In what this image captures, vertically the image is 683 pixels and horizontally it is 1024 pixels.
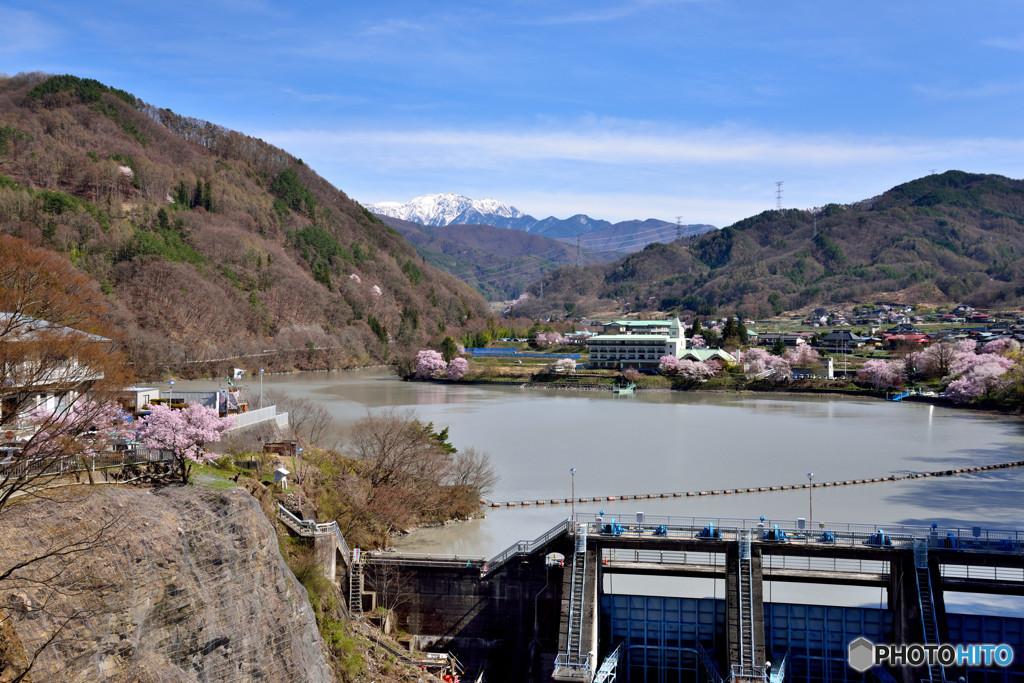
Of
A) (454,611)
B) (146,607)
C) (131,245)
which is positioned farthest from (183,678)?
(131,245)

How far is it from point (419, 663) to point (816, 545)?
6.68m

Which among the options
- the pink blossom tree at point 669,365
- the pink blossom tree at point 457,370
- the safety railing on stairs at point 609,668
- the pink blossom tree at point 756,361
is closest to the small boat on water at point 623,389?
the pink blossom tree at point 669,365

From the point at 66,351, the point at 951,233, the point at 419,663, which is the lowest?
the point at 419,663

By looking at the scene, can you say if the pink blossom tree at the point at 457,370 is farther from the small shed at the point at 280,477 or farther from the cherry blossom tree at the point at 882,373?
the small shed at the point at 280,477

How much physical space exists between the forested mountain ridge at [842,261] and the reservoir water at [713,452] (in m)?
67.7

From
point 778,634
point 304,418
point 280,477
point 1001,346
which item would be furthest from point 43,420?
point 1001,346

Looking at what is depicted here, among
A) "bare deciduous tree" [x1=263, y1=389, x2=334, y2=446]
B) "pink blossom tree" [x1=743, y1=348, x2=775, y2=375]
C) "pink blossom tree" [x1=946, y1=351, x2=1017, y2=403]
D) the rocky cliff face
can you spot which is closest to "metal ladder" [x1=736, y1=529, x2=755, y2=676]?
the rocky cliff face

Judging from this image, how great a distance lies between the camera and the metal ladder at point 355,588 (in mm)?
14055

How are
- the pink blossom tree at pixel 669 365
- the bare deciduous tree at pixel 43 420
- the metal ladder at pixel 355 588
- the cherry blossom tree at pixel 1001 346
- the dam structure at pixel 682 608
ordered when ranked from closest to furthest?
the bare deciduous tree at pixel 43 420
the dam structure at pixel 682 608
the metal ladder at pixel 355 588
the cherry blossom tree at pixel 1001 346
the pink blossom tree at pixel 669 365

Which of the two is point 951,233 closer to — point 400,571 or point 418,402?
point 418,402

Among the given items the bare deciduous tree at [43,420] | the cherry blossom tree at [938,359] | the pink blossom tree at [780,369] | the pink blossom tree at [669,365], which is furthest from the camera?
the pink blossom tree at [669,365]

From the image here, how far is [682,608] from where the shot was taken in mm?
13797

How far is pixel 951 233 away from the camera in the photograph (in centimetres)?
15850

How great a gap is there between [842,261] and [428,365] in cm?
10836
